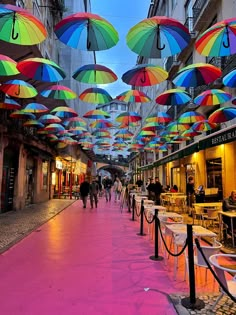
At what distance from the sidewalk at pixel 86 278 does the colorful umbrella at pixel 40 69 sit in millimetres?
4745

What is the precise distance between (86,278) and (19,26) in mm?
5247

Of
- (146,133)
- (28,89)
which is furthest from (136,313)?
(146,133)

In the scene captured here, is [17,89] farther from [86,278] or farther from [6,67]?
[86,278]

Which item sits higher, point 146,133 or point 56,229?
point 146,133

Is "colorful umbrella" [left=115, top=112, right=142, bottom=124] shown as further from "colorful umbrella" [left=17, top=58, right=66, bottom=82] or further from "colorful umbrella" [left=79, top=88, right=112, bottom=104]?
"colorful umbrella" [left=17, top=58, right=66, bottom=82]

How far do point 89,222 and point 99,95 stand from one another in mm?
5447

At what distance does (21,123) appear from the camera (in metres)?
16.1

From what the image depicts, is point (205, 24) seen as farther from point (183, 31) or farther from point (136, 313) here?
point (136, 313)

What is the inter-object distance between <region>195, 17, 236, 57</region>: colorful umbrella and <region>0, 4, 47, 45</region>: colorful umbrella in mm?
3578

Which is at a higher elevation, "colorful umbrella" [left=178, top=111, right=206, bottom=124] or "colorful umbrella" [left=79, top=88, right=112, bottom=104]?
"colorful umbrella" [left=79, top=88, right=112, bottom=104]

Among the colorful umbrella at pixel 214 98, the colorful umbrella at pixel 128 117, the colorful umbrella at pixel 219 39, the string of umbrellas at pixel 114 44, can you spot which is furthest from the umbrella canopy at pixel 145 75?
the colorful umbrella at pixel 128 117

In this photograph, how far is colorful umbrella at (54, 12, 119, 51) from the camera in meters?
5.99

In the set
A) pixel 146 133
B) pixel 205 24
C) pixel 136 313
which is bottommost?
pixel 136 313

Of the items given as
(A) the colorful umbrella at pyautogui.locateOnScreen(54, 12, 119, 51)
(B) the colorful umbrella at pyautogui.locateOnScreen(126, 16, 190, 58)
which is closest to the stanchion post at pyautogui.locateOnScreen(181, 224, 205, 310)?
(B) the colorful umbrella at pyautogui.locateOnScreen(126, 16, 190, 58)
